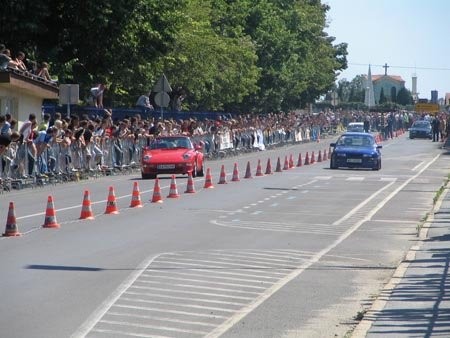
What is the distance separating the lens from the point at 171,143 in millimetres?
39750

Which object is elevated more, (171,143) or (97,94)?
(97,94)

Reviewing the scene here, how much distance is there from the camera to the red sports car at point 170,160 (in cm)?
3781

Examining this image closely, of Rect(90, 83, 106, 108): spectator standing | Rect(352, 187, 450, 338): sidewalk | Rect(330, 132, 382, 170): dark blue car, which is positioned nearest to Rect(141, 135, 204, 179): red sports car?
Rect(90, 83, 106, 108): spectator standing

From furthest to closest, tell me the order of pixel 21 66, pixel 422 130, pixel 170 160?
1. pixel 422 130
2. pixel 170 160
3. pixel 21 66

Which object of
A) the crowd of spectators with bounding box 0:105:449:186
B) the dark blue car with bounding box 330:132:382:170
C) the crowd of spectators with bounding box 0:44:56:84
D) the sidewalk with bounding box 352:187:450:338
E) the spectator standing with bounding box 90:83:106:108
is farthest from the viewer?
the dark blue car with bounding box 330:132:382:170

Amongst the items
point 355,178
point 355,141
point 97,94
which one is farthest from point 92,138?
point 355,141

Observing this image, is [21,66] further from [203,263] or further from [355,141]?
[203,263]

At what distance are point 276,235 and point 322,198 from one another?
979 cm

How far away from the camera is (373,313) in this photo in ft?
39.2

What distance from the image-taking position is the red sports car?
37812mm

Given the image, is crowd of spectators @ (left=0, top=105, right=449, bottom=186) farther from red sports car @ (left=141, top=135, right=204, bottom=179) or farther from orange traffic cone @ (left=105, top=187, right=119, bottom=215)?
orange traffic cone @ (left=105, top=187, right=119, bottom=215)

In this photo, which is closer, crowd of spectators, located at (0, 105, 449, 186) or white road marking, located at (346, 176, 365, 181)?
crowd of spectators, located at (0, 105, 449, 186)

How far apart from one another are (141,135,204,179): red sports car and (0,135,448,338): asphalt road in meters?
5.91

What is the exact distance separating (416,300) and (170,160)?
25556mm
